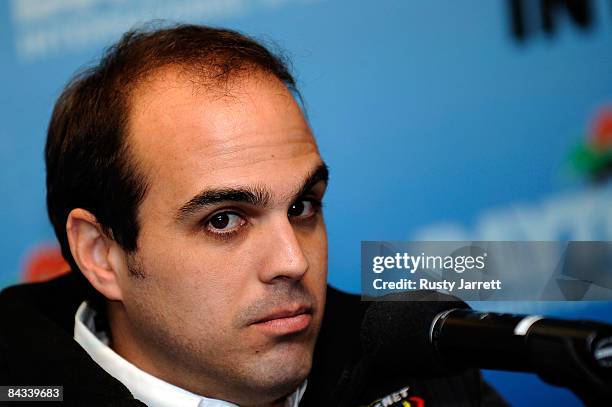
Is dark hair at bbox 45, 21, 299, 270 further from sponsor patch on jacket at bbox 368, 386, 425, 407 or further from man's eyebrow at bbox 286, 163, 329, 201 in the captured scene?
sponsor patch on jacket at bbox 368, 386, 425, 407

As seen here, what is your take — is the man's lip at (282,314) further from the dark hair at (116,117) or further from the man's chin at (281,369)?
the dark hair at (116,117)

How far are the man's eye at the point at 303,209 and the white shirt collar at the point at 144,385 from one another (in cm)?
31

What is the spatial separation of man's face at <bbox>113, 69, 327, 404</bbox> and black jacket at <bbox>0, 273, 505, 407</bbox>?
0.11 metres

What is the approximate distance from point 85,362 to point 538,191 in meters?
0.95

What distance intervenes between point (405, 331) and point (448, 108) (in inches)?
36.3

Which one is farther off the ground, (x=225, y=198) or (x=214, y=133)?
(x=214, y=133)

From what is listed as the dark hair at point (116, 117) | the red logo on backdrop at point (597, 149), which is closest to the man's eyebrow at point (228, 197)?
the dark hair at point (116, 117)

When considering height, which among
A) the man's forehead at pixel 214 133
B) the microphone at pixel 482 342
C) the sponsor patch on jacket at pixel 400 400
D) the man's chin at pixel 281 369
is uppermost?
the man's forehead at pixel 214 133

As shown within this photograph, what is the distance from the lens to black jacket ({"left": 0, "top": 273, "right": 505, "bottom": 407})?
1194 mm

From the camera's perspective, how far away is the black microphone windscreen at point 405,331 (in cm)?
88

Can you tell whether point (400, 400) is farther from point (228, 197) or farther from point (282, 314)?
point (228, 197)

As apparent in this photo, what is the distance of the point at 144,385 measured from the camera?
1.29 metres

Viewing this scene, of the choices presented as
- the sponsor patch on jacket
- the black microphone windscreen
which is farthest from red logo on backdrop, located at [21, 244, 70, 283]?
the black microphone windscreen

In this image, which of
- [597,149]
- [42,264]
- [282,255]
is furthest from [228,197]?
[42,264]
